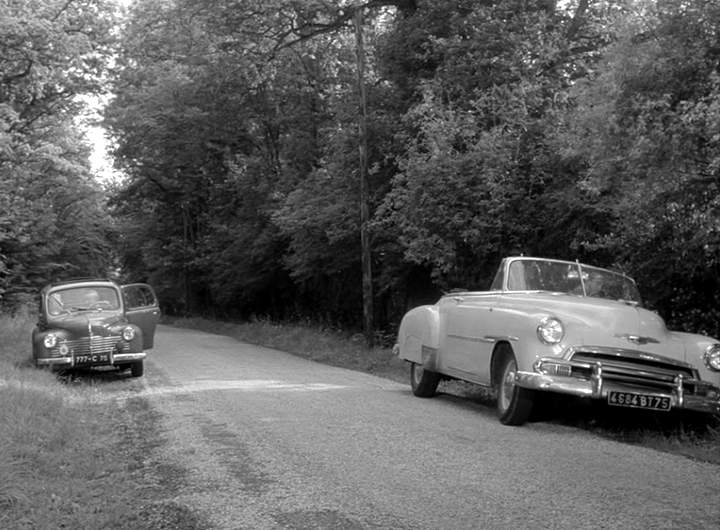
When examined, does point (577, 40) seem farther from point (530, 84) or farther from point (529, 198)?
point (529, 198)

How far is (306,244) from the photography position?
93.6ft

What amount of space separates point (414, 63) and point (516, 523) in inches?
749

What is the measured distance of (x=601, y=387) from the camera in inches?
327

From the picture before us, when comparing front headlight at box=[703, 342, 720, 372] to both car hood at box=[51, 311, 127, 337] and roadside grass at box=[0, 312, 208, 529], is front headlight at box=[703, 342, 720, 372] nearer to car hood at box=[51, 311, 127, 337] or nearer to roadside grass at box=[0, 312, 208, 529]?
roadside grass at box=[0, 312, 208, 529]

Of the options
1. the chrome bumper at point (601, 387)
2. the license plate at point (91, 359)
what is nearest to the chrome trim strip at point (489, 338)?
the chrome bumper at point (601, 387)

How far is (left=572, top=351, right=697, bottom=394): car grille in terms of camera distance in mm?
8391

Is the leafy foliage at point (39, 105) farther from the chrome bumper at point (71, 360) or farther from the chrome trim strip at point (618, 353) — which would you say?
the chrome trim strip at point (618, 353)

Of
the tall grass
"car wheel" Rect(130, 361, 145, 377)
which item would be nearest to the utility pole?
the tall grass

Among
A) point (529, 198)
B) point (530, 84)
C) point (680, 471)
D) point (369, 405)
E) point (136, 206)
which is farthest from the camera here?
point (136, 206)

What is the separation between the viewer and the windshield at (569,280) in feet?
33.9

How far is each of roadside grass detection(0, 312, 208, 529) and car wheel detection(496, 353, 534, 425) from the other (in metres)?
3.64

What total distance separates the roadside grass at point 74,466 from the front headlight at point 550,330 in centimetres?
399

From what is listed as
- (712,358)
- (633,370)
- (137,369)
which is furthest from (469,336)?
(137,369)

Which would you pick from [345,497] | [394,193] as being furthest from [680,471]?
[394,193]
